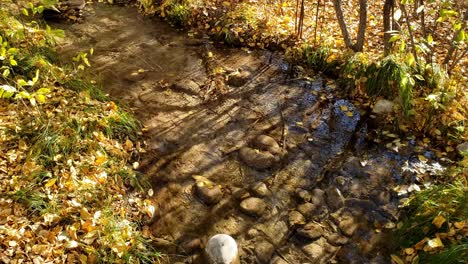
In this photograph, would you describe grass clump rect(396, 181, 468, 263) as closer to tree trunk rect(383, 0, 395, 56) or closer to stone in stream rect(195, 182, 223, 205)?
stone in stream rect(195, 182, 223, 205)

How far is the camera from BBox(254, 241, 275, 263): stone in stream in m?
3.84

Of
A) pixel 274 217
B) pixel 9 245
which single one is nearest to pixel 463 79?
pixel 274 217

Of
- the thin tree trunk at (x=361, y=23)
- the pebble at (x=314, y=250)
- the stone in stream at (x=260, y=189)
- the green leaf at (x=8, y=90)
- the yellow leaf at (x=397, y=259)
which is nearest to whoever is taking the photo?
the green leaf at (x=8, y=90)

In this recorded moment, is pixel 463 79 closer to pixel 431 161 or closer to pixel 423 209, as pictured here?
pixel 431 161

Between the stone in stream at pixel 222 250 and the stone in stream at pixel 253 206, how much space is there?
1.80 ft

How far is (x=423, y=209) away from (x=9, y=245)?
4200 millimetres

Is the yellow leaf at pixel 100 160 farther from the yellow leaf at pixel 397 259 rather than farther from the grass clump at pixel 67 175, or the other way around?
the yellow leaf at pixel 397 259

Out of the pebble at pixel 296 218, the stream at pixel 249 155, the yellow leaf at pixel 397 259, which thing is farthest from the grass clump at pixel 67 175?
the yellow leaf at pixel 397 259

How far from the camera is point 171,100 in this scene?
5797 mm

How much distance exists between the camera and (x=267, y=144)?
16.5 feet

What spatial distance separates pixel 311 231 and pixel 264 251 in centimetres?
59

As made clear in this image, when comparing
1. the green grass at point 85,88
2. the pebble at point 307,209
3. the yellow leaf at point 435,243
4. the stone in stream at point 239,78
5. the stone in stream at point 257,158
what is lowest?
the pebble at point 307,209

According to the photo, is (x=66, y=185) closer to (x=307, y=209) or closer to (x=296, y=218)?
(x=296, y=218)

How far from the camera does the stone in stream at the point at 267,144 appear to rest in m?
4.99
